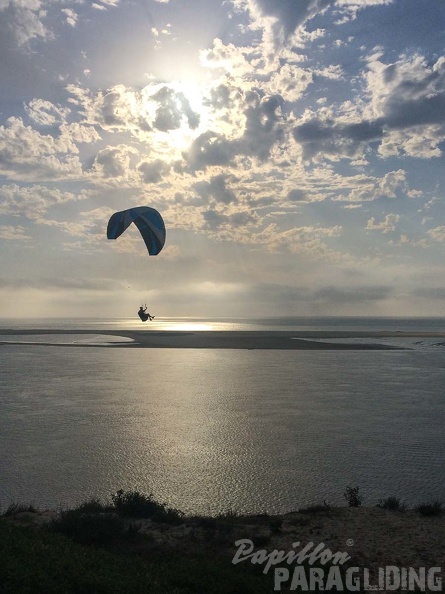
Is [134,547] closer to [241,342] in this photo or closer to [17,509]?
[17,509]

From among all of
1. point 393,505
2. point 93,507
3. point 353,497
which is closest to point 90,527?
point 93,507

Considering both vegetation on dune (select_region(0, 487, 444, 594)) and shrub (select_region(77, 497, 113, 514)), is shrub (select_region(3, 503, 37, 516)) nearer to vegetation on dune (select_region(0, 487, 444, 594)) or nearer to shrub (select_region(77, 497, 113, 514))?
vegetation on dune (select_region(0, 487, 444, 594))

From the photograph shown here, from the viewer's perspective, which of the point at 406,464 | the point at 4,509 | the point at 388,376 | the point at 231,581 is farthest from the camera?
the point at 388,376

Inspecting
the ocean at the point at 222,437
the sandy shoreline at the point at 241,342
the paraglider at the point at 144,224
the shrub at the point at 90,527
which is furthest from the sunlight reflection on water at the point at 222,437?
the sandy shoreline at the point at 241,342

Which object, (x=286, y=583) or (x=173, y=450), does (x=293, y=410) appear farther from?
(x=286, y=583)

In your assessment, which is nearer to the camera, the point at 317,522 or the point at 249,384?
the point at 317,522

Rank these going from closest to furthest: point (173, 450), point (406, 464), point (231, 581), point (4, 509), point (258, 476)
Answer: point (231, 581) → point (4, 509) → point (258, 476) → point (406, 464) → point (173, 450)

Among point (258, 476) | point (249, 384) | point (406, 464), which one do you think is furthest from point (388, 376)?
point (258, 476)

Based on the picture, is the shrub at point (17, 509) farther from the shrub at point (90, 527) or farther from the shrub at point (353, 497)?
the shrub at point (353, 497)
